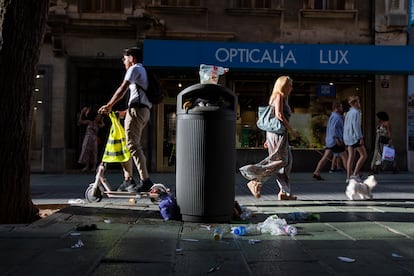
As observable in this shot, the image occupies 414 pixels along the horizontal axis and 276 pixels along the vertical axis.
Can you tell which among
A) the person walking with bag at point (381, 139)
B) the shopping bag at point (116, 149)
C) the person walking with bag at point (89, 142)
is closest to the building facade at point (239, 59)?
the person walking with bag at point (89, 142)

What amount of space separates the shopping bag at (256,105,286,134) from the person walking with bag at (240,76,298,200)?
0.19 ft

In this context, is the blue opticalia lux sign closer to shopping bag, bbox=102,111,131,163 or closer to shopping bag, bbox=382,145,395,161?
shopping bag, bbox=382,145,395,161

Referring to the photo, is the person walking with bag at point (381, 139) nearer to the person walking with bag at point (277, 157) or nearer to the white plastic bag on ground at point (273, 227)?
the person walking with bag at point (277, 157)

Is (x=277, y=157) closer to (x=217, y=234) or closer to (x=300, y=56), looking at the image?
(x=217, y=234)

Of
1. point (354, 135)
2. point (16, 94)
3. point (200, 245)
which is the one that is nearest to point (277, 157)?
point (200, 245)

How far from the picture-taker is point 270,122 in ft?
23.9

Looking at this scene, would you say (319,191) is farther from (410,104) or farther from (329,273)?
(410,104)

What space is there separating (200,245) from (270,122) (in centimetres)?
325

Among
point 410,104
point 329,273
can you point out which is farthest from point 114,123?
point 410,104

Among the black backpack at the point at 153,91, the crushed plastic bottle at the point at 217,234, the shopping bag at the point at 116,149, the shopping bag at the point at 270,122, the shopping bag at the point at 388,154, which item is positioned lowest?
the crushed plastic bottle at the point at 217,234

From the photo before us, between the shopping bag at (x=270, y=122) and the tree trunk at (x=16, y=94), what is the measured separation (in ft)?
11.2

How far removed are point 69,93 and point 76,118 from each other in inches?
29.4

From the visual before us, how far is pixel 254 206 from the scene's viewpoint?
6.93m

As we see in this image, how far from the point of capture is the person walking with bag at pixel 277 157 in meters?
7.09
